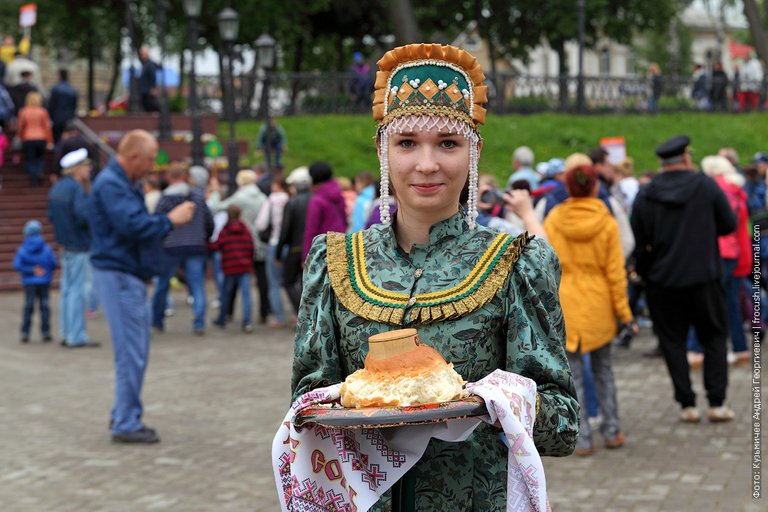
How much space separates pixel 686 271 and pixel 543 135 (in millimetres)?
23218

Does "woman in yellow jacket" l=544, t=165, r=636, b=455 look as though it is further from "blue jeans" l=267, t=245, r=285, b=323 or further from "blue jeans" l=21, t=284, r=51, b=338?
"blue jeans" l=21, t=284, r=51, b=338

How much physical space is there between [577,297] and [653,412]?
2.06 m

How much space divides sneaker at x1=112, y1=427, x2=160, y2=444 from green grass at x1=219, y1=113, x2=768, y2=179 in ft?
63.9

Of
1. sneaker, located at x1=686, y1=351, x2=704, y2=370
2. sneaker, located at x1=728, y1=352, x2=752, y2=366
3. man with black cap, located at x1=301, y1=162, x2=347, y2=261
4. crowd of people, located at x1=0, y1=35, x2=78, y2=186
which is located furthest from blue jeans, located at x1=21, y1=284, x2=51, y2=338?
crowd of people, located at x1=0, y1=35, x2=78, y2=186

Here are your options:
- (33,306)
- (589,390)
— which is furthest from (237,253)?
(589,390)

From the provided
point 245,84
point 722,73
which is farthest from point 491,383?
point 722,73

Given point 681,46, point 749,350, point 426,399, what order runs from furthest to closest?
point 681,46
point 749,350
point 426,399

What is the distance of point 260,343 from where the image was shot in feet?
49.5

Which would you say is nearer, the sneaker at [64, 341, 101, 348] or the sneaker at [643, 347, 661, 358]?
the sneaker at [643, 347, 661, 358]

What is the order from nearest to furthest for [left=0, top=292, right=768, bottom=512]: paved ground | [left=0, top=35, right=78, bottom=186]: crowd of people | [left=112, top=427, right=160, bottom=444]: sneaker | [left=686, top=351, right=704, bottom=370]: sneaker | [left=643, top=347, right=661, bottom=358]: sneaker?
[left=0, top=292, right=768, bottom=512]: paved ground
[left=112, top=427, right=160, bottom=444]: sneaker
[left=686, top=351, right=704, bottom=370]: sneaker
[left=643, top=347, right=661, bottom=358]: sneaker
[left=0, top=35, right=78, bottom=186]: crowd of people

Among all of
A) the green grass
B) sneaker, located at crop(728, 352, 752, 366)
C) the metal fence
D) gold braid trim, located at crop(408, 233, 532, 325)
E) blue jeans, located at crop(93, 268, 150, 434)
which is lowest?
sneaker, located at crop(728, 352, 752, 366)

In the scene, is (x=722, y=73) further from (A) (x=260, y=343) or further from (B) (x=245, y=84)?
(A) (x=260, y=343)

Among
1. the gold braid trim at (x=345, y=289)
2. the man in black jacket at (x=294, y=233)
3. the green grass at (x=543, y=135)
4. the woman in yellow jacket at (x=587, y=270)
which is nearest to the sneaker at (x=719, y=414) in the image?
the woman in yellow jacket at (x=587, y=270)

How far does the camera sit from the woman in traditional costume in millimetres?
3291
